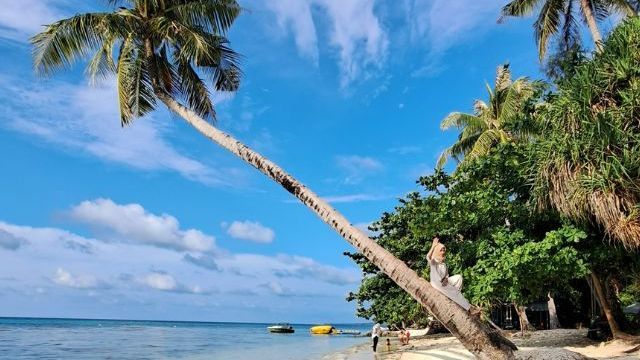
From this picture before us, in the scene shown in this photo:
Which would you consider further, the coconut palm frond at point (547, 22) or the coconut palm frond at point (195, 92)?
the coconut palm frond at point (547, 22)

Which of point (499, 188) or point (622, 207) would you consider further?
point (499, 188)

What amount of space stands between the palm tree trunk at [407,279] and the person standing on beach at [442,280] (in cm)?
21

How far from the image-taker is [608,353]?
45.2ft

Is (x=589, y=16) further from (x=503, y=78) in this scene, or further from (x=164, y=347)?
(x=164, y=347)

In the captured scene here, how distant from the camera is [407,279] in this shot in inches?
317

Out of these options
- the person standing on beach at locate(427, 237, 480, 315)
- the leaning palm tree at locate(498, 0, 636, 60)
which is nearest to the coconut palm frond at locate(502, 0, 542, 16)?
the leaning palm tree at locate(498, 0, 636, 60)

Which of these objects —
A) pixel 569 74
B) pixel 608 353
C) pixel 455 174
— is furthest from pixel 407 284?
pixel 608 353

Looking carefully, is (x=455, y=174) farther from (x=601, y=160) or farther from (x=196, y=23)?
(x=196, y=23)

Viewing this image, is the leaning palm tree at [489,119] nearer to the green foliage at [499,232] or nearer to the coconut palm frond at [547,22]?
the coconut palm frond at [547,22]

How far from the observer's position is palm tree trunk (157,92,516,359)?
7.74m

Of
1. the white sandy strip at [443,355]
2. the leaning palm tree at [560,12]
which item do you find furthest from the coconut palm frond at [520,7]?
the white sandy strip at [443,355]

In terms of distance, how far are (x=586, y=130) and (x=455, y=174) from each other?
11.9 ft

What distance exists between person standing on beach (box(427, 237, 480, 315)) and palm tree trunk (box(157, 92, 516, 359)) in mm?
211

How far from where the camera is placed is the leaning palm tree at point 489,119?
23250mm
